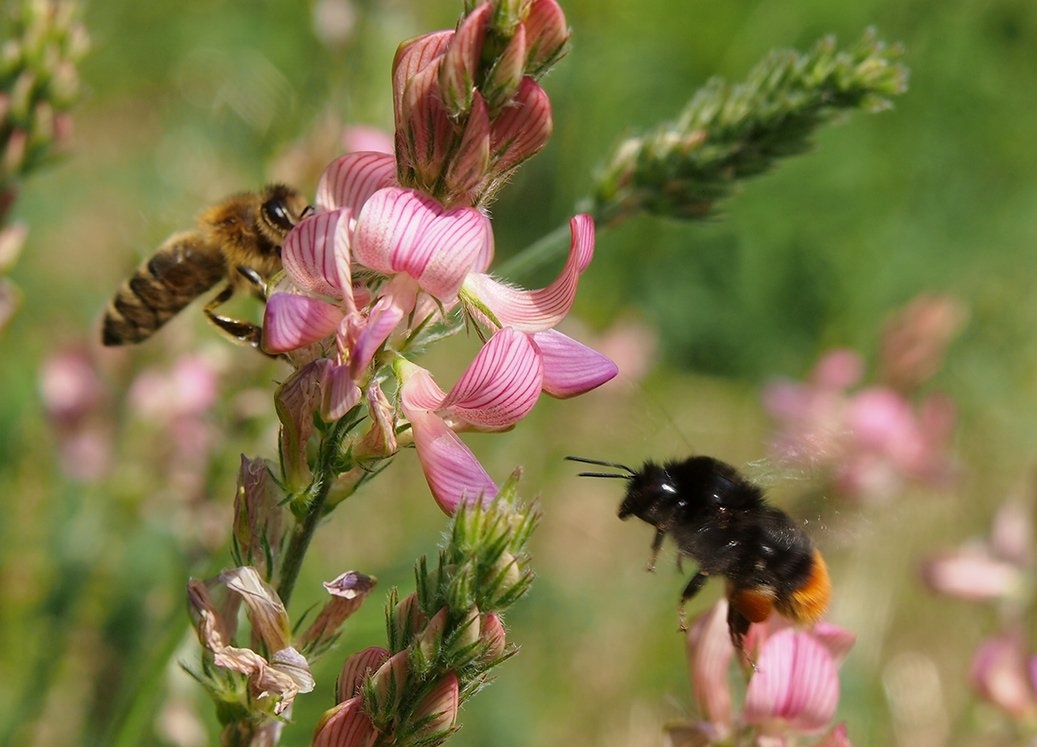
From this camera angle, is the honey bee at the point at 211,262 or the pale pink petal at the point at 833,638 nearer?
the pale pink petal at the point at 833,638

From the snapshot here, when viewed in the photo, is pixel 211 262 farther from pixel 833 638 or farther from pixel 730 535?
pixel 833 638

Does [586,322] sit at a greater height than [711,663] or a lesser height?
lesser

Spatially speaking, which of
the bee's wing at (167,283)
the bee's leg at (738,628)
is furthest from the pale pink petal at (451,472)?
the bee's wing at (167,283)

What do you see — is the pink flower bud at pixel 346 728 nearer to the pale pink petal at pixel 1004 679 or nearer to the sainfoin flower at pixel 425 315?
the sainfoin flower at pixel 425 315

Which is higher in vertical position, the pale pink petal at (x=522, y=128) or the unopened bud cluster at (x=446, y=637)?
→ the pale pink petal at (x=522, y=128)

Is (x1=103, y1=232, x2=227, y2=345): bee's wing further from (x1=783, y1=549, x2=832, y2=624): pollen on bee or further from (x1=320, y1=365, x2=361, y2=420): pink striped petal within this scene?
(x1=783, y1=549, x2=832, y2=624): pollen on bee

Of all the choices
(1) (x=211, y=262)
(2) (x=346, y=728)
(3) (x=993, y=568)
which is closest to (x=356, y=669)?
(2) (x=346, y=728)
